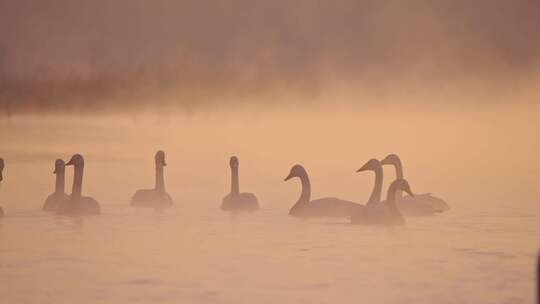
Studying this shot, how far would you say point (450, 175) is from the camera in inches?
1592

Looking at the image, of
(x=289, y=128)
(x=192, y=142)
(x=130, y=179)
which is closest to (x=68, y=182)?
(x=130, y=179)

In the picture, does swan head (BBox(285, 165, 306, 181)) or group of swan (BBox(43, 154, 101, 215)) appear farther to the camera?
swan head (BBox(285, 165, 306, 181))

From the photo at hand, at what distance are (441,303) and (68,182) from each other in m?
21.8

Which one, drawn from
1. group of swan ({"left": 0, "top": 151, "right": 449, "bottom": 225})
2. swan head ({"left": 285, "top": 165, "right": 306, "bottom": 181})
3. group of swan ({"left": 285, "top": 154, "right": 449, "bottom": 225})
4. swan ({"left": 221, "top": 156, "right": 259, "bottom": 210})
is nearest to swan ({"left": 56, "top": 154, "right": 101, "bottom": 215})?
group of swan ({"left": 0, "top": 151, "right": 449, "bottom": 225})

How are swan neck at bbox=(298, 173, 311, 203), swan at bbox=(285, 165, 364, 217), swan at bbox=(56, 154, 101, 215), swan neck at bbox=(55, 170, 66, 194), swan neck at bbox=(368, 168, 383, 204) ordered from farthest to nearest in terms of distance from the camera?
swan neck at bbox=(55, 170, 66, 194), swan neck at bbox=(298, 173, 311, 203), swan neck at bbox=(368, 168, 383, 204), swan at bbox=(56, 154, 101, 215), swan at bbox=(285, 165, 364, 217)

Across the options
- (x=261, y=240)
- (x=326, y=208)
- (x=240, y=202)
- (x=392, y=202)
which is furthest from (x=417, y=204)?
(x=261, y=240)

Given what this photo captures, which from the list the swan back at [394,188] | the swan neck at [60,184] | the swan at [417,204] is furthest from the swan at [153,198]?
the swan back at [394,188]

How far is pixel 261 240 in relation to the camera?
21.2 meters

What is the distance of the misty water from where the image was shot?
16.2m

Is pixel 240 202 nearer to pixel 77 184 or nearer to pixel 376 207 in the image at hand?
pixel 77 184

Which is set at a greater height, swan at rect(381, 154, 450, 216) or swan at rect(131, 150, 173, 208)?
swan at rect(131, 150, 173, 208)

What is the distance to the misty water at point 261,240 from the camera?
1616 cm

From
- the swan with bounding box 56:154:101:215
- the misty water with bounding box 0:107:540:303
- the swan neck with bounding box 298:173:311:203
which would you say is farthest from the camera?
the swan neck with bounding box 298:173:311:203

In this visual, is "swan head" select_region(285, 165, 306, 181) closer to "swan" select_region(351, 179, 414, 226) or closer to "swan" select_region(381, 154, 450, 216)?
"swan" select_region(381, 154, 450, 216)
